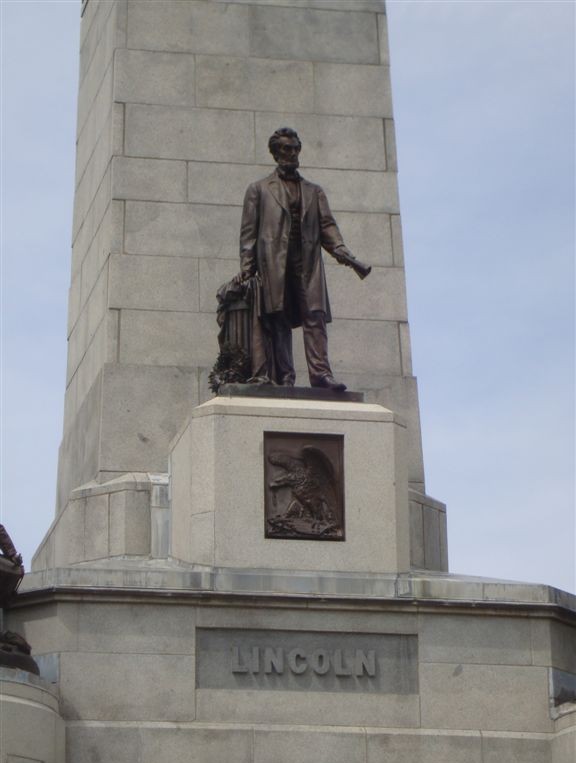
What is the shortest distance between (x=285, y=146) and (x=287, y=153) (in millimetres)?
86

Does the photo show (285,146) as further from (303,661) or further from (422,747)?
(422,747)

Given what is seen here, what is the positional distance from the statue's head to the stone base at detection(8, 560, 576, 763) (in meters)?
4.61

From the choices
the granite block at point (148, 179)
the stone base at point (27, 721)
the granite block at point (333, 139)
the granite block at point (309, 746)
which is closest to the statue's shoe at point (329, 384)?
the granite block at point (309, 746)

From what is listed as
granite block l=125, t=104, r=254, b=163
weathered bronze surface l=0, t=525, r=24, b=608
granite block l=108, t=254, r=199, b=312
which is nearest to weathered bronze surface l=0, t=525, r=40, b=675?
weathered bronze surface l=0, t=525, r=24, b=608

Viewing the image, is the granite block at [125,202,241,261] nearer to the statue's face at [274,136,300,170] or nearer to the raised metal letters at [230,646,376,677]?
the statue's face at [274,136,300,170]

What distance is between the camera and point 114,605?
20531mm

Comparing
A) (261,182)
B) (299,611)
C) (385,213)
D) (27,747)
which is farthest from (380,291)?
(27,747)

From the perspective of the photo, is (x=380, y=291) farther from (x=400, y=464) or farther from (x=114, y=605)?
(x=114, y=605)

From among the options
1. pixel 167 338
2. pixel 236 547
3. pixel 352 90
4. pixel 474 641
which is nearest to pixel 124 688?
pixel 236 547

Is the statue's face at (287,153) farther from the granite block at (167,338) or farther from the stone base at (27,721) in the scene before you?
the stone base at (27,721)

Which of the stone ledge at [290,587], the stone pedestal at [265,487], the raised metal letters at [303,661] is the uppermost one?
the stone pedestal at [265,487]

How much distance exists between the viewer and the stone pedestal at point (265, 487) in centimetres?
2116

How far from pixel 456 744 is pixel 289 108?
8919 mm

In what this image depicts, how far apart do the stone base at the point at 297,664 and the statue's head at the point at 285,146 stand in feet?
15.1
